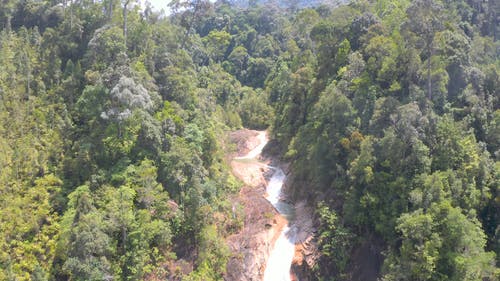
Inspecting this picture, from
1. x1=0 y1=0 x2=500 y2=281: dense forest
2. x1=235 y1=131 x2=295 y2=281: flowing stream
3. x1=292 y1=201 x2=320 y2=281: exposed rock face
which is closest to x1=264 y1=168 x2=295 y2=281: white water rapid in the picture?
x1=235 y1=131 x2=295 y2=281: flowing stream

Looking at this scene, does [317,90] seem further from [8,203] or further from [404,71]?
[8,203]

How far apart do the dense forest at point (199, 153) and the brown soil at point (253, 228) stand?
1.30m

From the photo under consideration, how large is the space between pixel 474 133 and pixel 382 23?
600 inches

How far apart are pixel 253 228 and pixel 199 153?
759 centimetres

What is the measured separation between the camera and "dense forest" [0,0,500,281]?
29609mm

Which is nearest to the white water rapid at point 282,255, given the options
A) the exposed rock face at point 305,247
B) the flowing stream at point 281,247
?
the flowing stream at point 281,247

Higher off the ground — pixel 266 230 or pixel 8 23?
Result: pixel 8 23

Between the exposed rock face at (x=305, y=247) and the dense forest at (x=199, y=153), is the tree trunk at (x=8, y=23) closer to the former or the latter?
the dense forest at (x=199, y=153)

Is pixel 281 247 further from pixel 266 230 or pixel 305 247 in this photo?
pixel 305 247

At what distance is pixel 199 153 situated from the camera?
3803 cm

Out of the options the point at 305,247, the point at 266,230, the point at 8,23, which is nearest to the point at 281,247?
the point at 266,230

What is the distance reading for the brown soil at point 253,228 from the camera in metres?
35.5

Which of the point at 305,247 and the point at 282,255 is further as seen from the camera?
the point at 282,255

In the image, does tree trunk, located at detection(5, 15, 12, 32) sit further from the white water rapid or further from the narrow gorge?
the white water rapid
